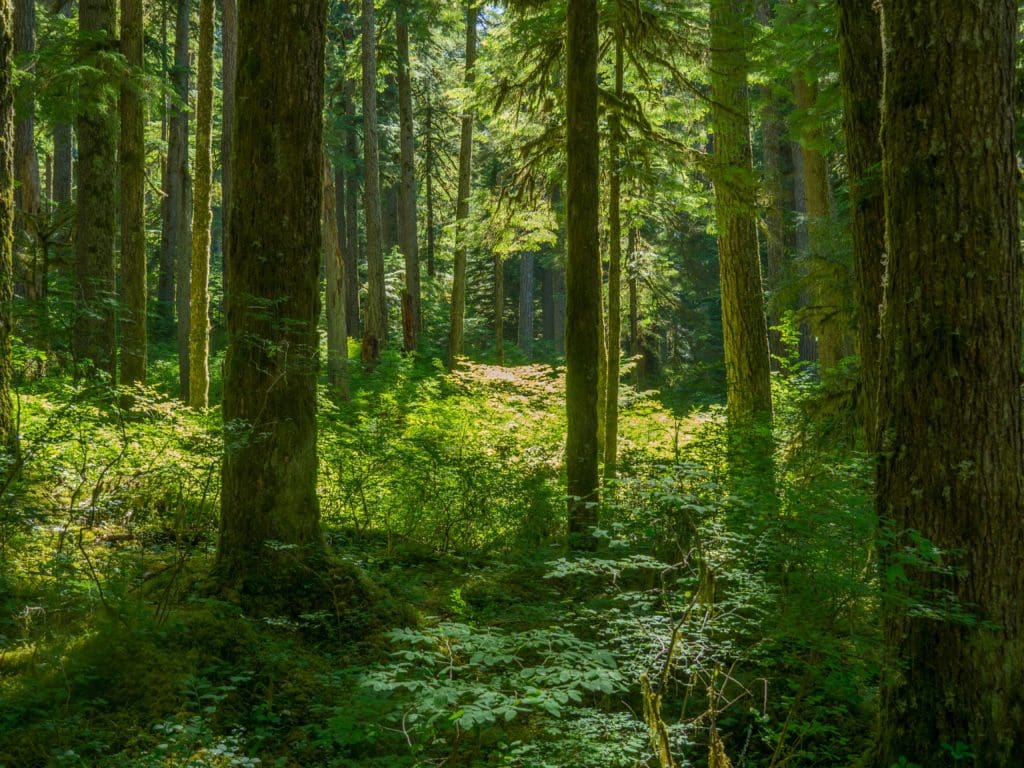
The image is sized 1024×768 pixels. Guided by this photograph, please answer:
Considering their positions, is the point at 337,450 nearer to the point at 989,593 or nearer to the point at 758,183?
the point at 758,183

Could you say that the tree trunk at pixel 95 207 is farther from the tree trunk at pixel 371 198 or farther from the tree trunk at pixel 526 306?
the tree trunk at pixel 526 306

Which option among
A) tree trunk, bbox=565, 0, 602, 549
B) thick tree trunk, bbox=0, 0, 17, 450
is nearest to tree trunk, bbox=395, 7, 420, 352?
tree trunk, bbox=565, 0, 602, 549

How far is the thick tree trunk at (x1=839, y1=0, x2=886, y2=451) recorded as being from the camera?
518 centimetres

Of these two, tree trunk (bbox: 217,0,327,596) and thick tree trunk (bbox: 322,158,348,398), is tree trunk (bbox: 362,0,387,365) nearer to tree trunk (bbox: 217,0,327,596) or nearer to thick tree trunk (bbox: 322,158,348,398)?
thick tree trunk (bbox: 322,158,348,398)

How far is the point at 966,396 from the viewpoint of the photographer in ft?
11.6

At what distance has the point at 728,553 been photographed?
466cm

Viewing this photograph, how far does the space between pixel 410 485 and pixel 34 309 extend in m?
3.93

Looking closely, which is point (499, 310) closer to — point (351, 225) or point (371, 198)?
point (371, 198)

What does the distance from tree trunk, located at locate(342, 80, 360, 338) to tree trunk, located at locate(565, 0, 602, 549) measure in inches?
703

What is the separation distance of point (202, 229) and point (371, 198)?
6.84m

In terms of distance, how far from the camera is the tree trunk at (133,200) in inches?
420

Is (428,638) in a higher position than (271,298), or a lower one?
lower

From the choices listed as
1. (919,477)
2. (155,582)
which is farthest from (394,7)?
(919,477)

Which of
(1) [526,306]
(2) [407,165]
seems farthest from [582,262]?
(1) [526,306]
